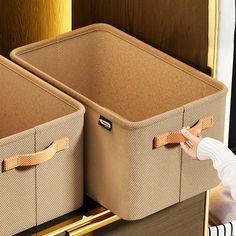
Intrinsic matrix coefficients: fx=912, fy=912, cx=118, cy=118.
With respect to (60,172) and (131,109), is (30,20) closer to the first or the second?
(131,109)

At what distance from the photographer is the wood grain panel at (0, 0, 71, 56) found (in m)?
2.33

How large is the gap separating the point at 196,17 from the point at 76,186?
444mm

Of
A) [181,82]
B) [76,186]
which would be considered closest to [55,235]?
[76,186]

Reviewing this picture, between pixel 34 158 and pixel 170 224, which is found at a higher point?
pixel 34 158

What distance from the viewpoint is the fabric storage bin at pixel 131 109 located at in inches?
71.1

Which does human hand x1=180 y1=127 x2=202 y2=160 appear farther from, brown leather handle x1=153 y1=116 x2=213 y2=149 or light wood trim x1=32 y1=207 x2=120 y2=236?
light wood trim x1=32 y1=207 x2=120 y2=236

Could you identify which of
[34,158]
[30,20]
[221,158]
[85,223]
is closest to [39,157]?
[34,158]

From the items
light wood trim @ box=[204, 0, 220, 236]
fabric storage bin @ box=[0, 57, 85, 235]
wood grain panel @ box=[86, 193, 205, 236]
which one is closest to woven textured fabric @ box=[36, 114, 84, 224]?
fabric storage bin @ box=[0, 57, 85, 235]

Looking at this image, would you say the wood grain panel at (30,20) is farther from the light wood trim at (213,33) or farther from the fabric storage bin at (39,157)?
the light wood trim at (213,33)

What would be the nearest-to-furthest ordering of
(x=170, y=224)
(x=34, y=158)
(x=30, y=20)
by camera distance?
1. (x=34, y=158)
2. (x=170, y=224)
3. (x=30, y=20)

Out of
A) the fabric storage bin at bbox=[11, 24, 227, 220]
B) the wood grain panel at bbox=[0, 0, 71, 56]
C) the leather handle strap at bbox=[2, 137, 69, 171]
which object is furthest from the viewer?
the wood grain panel at bbox=[0, 0, 71, 56]

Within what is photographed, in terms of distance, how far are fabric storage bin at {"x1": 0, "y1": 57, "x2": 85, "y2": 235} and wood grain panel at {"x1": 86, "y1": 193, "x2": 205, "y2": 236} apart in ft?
0.36

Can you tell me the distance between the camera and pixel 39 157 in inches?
68.1

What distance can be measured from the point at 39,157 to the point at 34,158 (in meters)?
0.01
